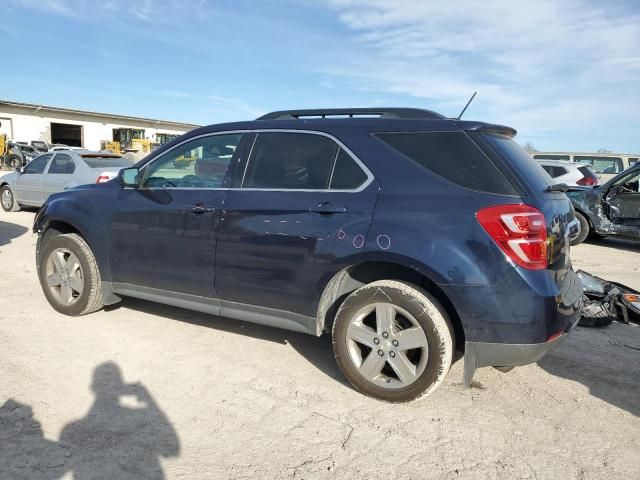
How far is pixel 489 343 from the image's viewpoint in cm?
288

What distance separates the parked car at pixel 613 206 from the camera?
9.11 metres

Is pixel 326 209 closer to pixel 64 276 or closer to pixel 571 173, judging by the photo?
pixel 64 276

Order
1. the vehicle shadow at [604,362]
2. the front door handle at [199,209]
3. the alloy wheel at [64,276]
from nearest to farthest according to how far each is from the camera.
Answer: the vehicle shadow at [604,362] → the front door handle at [199,209] → the alloy wheel at [64,276]

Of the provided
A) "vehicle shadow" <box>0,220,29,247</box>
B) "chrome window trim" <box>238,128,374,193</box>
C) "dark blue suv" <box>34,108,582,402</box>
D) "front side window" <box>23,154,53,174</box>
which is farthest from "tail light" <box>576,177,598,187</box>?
"front side window" <box>23,154,53,174</box>

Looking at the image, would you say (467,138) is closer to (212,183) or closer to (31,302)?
(212,183)

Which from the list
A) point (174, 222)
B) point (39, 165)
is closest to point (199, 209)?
point (174, 222)

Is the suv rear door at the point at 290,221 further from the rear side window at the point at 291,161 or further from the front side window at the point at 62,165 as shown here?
the front side window at the point at 62,165

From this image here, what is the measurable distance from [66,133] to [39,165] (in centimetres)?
3994

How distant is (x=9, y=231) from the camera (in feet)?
31.5

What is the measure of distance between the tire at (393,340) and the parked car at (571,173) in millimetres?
10465

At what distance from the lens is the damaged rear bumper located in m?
2.85

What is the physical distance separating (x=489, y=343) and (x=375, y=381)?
76cm

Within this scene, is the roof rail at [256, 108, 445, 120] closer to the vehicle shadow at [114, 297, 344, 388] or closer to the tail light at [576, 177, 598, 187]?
the vehicle shadow at [114, 297, 344, 388]

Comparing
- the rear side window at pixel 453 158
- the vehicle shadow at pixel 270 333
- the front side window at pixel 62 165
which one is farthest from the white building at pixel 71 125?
the rear side window at pixel 453 158
